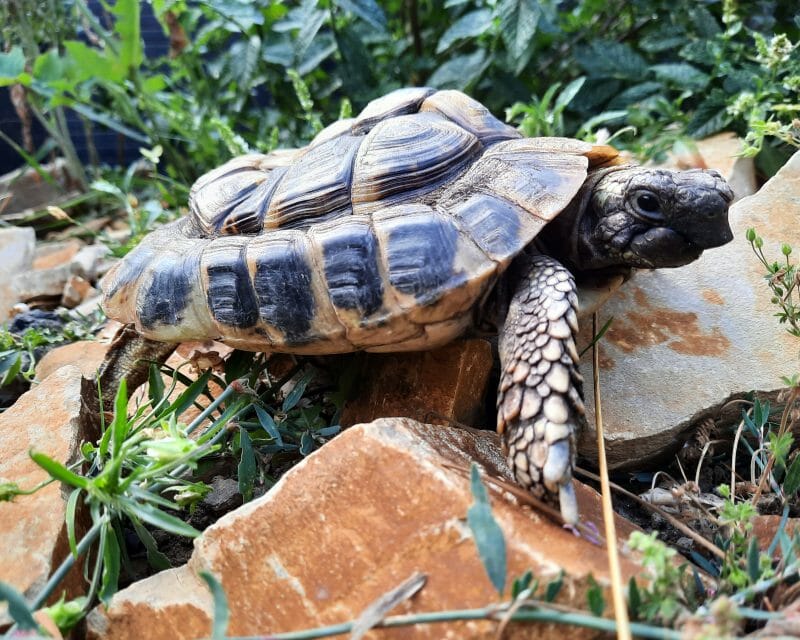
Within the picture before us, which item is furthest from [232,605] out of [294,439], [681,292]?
[681,292]

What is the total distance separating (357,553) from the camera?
3.80ft

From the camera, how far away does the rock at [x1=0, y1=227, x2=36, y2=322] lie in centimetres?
316

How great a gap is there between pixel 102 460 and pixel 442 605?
946mm

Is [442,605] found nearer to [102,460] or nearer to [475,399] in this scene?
[475,399]

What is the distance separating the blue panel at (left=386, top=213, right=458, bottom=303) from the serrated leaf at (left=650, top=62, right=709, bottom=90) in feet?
6.65

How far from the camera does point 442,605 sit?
104 cm

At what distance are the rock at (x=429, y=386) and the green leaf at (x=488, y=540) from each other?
0.61 meters

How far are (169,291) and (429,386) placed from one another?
77 cm

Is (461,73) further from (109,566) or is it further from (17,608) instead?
(17,608)

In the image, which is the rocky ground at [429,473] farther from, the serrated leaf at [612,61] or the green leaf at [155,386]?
the serrated leaf at [612,61]

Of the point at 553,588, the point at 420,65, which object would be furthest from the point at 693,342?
the point at 420,65

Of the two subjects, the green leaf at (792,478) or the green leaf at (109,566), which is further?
the green leaf at (792,478)

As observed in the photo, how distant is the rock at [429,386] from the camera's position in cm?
166

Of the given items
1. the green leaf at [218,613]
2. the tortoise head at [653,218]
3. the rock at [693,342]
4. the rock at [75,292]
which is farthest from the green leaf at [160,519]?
the rock at [75,292]
